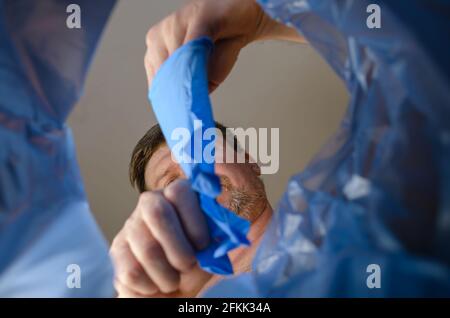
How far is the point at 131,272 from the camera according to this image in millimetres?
469

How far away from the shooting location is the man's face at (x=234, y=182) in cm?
85

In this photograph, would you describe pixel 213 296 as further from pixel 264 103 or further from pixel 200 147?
pixel 264 103

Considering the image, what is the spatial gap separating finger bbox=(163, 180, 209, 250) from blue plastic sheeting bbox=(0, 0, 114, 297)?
0.25 ft

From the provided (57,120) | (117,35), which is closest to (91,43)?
(57,120)

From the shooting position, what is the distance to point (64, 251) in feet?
1.43

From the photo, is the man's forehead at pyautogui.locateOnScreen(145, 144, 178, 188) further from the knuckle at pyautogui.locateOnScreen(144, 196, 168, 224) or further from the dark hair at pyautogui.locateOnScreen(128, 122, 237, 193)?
the knuckle at pyautogui.locateOnScreen(144, 196, 168, 224)

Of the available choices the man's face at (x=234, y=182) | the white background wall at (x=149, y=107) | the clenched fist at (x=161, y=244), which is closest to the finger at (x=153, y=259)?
the clenched fist at (x=161, y=244)

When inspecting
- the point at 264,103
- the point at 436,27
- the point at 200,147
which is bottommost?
the point at 264,103

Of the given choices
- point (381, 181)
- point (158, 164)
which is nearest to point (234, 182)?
point (158, 164)

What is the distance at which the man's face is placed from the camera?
0.85 metres

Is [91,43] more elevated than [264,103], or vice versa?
[91,43]

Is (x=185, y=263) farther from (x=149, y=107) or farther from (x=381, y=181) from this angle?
(x=149, y=107)

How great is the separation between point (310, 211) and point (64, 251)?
8.9 inches

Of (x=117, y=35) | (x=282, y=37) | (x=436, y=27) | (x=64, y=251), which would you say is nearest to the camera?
(x=436, y=27)
